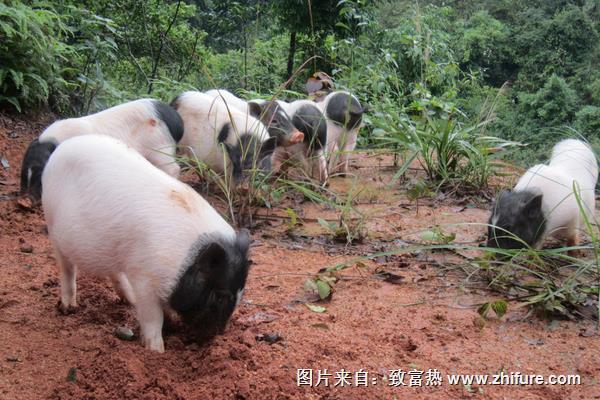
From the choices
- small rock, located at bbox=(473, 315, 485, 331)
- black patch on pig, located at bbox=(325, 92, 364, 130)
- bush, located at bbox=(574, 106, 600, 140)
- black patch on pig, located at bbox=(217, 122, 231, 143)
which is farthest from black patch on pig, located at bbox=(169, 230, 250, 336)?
bush, located at bbox=(574, 106, 600, 140)

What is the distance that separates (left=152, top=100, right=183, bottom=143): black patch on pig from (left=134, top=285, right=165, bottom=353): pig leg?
10.0ft

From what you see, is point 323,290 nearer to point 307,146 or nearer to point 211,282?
point 211,282

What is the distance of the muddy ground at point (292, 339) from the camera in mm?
2482

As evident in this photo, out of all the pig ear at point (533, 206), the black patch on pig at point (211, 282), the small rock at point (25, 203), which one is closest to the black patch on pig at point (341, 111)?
the pig ear at point (533, 206)

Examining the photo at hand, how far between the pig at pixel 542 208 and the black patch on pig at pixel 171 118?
3063mm

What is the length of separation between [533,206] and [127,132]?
3596mm

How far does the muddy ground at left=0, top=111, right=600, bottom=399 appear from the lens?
2482 mm

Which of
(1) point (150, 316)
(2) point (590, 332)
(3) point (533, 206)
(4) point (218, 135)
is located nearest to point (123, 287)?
(1) point (150, 316)

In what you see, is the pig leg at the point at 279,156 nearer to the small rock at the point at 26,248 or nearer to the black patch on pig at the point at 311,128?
the black patch on pig at the point at 311,128

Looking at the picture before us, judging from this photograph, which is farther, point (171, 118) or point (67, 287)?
point (171, 118)

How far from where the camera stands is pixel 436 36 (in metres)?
11.9

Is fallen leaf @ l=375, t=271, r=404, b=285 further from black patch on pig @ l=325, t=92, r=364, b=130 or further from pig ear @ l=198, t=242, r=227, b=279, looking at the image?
black patch on pig @ l=325, t=92, r=364, b=130

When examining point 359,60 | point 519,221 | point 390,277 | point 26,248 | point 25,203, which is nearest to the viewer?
point 390,277

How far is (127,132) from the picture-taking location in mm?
5191
